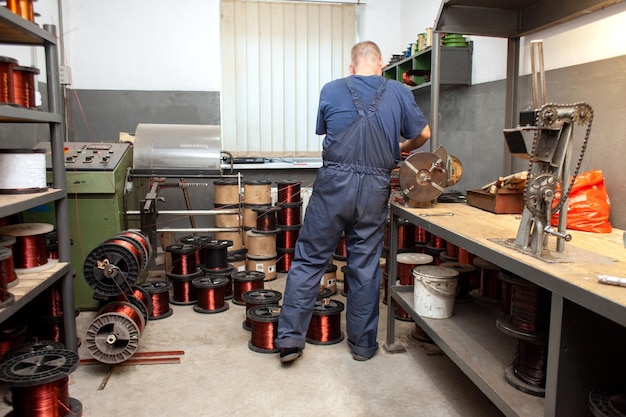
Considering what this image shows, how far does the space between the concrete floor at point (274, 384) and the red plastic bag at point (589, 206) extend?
101 cm

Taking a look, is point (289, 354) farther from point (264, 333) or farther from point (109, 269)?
point (109, 269)

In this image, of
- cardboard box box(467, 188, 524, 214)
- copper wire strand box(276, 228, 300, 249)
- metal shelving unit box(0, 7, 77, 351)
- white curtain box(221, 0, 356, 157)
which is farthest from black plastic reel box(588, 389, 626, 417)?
white curtain box(221, 0, 356, 157)

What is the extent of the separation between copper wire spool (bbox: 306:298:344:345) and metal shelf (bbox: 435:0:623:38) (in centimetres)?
195

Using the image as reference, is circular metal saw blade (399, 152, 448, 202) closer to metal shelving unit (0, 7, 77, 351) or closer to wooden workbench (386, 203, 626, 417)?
wooden workbench (386, 203, 626, 417)

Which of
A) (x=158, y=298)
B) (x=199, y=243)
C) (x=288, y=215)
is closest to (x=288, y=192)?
(x=288, y=215)

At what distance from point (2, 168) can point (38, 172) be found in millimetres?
158

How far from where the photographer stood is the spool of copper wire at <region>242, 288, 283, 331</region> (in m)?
3.44

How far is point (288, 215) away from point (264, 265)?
19.9 inches

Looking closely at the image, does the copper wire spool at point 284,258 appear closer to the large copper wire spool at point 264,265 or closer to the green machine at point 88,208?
the large copper wire spool at point 264,265


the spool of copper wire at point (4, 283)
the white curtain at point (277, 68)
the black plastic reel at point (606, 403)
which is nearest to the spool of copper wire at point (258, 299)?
the spool of copper wire at point (4, 283)

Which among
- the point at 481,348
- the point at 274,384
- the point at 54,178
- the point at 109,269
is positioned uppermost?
the point at 54,178

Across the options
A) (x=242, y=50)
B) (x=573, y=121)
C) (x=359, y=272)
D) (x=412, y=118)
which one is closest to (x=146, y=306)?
(x=359, y=272)

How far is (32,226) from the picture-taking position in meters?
2.76

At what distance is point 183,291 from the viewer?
161 inches
